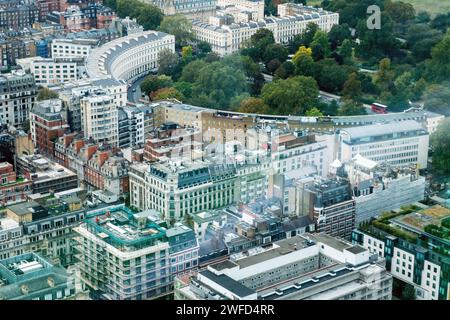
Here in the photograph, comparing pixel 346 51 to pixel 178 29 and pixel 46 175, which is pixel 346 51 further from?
pixel 46 175

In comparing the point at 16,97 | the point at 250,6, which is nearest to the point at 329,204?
the point at 16,97

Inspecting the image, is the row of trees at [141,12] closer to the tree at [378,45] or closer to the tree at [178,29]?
the tree at [178,29]

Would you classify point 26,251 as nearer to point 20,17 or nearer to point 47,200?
point 47,200

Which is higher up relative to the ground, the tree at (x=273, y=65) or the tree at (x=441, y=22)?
the tree at (x=441, y=22)

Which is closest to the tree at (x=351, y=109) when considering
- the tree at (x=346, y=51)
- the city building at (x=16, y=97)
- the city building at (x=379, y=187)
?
the tree at (x=346, y=51)

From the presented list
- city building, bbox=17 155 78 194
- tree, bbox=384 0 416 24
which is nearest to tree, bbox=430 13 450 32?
tree, bbox=384 0 416 24
